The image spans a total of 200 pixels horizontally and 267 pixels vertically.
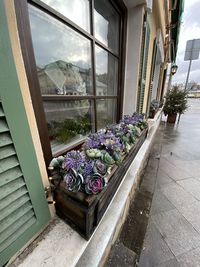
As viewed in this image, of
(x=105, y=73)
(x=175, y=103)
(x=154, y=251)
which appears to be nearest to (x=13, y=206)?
(x=154, y=251)

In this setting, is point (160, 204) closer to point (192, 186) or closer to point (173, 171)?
point (192, 186)

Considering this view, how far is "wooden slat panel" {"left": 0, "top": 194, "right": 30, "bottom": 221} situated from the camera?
457mm

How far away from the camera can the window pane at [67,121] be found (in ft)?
2.68

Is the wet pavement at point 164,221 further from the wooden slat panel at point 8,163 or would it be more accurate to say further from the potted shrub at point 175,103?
the potted shrub at point 175,103

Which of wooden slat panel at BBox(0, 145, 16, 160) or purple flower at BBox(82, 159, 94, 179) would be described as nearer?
wooden slat panel at BBox(0, 145, 16, 160)

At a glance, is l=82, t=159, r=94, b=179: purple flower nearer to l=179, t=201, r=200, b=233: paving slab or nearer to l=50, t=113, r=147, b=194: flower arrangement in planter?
l=50, t=113, r=147, b=194: flower arrangement in planter

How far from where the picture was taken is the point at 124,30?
54.8 inches

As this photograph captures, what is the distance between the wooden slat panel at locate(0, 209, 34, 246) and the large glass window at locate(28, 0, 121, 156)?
1.17ft

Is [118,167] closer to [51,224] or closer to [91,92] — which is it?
[51,224]

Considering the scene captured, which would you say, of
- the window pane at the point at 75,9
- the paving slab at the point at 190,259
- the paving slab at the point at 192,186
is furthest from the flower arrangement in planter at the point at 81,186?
the paving slab at the point at 192,186

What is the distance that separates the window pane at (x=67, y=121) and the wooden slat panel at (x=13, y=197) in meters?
0.33

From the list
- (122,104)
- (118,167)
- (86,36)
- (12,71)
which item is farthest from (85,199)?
(122,104)

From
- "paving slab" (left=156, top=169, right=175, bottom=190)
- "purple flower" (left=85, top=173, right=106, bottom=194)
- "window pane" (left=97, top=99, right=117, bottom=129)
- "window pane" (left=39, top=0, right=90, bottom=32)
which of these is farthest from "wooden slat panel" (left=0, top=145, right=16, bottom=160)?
"paving slab" (left=156, top=169, right=175, bottom=190)

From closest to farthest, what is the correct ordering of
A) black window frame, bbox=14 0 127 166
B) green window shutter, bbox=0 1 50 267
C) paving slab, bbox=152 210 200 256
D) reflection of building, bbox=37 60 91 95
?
green window shutter, bbox=0 1 50 267
black window frame, bbox=14 0 127 166
reflection of building, bbox=37 60 91 95
paving slab, bbox=152 210 200 256
